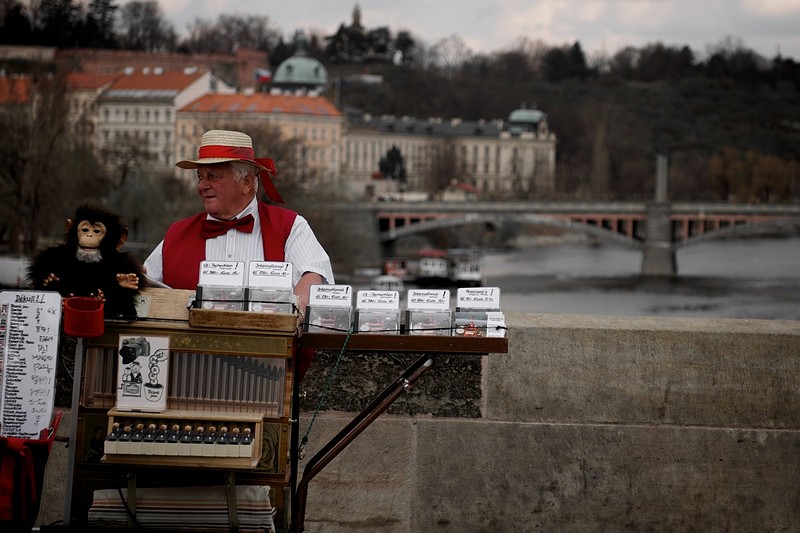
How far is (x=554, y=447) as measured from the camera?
16.2 ft

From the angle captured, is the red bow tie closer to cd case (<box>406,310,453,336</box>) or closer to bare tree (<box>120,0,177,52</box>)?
cd case (<box>406,310,453,336</box>)

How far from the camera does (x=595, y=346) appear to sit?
4.98m

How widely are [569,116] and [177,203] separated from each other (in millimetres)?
86368

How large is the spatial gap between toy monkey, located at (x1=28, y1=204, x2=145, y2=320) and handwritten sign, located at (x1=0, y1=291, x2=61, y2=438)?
0.12 m

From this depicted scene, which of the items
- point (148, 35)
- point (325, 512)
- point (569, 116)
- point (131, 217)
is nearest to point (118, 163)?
point (131, 217)

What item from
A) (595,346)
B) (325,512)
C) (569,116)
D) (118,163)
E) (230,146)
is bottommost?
(325,512)

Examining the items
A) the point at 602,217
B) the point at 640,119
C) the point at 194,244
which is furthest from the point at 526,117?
the point at 194,244

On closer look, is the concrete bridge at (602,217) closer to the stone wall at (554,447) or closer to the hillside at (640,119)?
the hillside at (640,119)

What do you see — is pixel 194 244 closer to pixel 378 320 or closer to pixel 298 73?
pixel 378 320

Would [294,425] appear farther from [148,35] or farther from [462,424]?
[148,35]

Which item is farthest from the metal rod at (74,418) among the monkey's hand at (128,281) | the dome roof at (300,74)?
the dome roof at (300,74)

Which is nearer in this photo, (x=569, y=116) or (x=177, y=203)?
(x=177, y=203)

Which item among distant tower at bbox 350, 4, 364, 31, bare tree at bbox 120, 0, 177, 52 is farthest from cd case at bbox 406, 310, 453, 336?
distant tower at bbox 350, 4, 364, 31

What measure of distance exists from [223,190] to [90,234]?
1.79 feet
